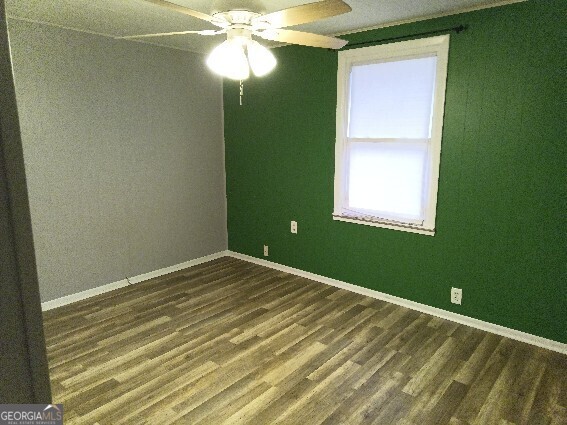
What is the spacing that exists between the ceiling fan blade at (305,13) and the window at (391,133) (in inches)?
66.8

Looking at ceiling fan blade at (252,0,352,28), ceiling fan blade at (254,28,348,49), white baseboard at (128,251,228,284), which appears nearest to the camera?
ceiling fan blade at (252,0,352,28)

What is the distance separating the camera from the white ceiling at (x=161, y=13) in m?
2.80

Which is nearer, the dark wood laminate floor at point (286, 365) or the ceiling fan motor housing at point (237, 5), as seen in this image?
the ceiling fan motor housing at point (237, 5)

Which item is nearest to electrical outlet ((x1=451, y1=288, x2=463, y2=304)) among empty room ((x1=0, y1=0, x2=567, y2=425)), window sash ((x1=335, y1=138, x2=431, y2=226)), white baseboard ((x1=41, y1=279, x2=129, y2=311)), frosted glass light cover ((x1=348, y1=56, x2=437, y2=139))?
empty room ((x1=0, y1=0, x2=567, y2=425))

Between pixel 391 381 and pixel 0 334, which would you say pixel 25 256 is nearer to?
pixel 0 334

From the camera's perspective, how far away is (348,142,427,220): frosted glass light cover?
134 inches

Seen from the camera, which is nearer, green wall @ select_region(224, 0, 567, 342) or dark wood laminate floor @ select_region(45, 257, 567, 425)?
dark wood laminate floor @ select_region(45, 257, 567, 425)

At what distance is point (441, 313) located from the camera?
3406mm

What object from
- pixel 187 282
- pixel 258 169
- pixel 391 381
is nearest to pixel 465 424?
pixel 391 381

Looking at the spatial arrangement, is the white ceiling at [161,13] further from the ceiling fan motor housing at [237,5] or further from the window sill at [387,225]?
the window sill at [387,225]

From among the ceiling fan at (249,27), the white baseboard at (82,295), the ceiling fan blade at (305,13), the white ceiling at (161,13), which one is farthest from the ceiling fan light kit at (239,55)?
the white baseboard at (82,295)

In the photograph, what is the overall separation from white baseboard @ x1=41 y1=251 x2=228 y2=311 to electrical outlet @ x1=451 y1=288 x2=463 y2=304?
2976 mm

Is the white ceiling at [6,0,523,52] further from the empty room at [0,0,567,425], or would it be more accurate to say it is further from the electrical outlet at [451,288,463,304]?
the electrical outlet at [451,288,463,304]

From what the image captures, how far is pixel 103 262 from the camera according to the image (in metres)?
3.91
